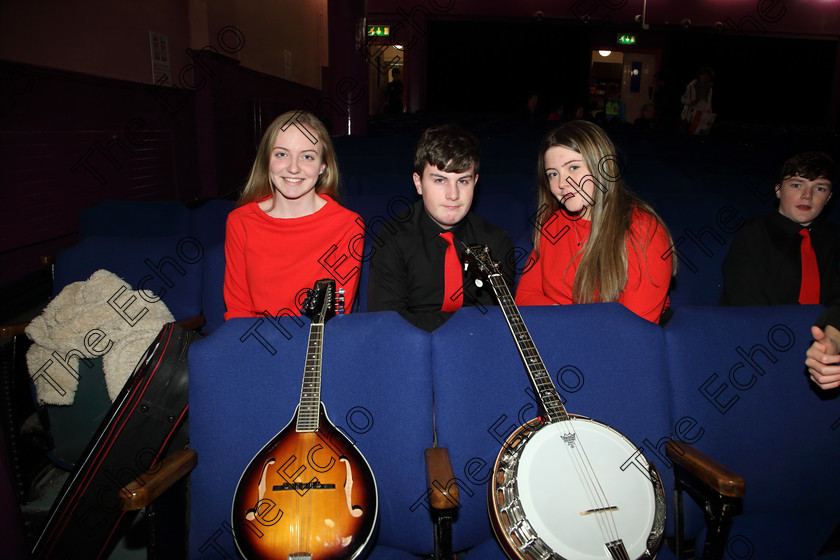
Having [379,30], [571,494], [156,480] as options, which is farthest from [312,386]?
[379,30]

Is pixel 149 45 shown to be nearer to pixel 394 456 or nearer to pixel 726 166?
pixel 394 456

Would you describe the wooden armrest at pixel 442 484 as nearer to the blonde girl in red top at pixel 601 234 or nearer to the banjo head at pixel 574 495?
the banjo head at pixel 574 495

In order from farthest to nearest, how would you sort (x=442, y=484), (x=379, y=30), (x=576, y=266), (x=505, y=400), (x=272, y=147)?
(x=379, y=30) → (x=272, y=147) → (x=576, y=266) → (x=505, y=400) → (x=442, y=484)

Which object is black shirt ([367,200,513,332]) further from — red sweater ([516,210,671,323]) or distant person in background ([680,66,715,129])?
distant person in background ([680,66,715,129])

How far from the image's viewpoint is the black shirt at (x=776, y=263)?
1.79 m

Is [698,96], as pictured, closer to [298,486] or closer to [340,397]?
[340,397]

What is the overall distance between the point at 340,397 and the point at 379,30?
38.9 ft

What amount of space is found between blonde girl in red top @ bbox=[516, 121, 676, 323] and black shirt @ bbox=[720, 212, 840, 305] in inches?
16.9

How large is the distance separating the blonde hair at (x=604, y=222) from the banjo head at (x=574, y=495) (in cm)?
55

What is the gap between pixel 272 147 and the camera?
171cm

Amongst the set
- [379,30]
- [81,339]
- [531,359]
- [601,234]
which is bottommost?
[81,339]

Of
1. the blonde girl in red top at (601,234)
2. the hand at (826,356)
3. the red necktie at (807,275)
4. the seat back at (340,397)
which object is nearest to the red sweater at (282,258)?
the seat back at (340,397)

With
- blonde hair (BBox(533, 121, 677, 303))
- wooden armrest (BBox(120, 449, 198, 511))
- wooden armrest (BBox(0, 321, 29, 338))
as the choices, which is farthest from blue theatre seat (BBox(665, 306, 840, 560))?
wooden armrest (BBox(0, 321, 29, 338))

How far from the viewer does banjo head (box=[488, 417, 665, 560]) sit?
93cm
